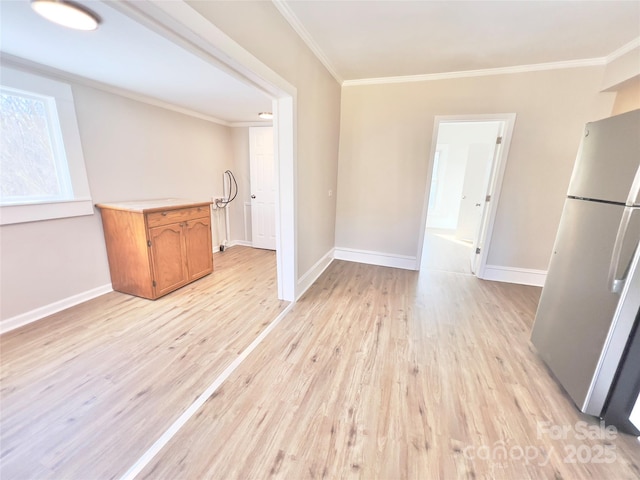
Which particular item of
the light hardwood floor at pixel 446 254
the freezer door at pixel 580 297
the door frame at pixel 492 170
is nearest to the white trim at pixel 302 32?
the door frame at pixel 492 170

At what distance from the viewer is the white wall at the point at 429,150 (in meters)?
2.93

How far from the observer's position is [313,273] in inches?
132

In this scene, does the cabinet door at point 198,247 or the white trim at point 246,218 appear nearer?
the cabinet door at point 198,247

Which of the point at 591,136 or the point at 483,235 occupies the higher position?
the point at 591,136

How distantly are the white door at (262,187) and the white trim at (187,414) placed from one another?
8.78 ft

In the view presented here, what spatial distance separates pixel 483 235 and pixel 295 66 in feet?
10.4

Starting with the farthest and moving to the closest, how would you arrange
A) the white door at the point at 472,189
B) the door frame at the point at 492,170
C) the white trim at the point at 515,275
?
the white door at the point at 472,189
the white trim at the point at 515,275
the door frame at the point at 492,170

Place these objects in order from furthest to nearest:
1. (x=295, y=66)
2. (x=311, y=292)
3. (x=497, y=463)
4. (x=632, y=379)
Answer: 1. (x=311, y=292)
2. (x=295, y=66)
3. (x=632, y=379)
4. (x=497, y=463)

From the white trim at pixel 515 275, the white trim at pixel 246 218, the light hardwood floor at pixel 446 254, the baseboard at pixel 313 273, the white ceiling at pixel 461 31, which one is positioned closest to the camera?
the white ceiling at pixel 461 31

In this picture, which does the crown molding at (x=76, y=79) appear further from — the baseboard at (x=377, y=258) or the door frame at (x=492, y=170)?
the door frame at (x=492, y=170)

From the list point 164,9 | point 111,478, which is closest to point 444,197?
point 164,9

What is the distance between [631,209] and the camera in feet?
4.22

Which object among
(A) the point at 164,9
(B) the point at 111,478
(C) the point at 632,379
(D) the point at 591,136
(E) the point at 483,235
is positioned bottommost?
(B) the point at 111,478

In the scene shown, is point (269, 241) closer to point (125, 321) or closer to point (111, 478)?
point (125, 321)
